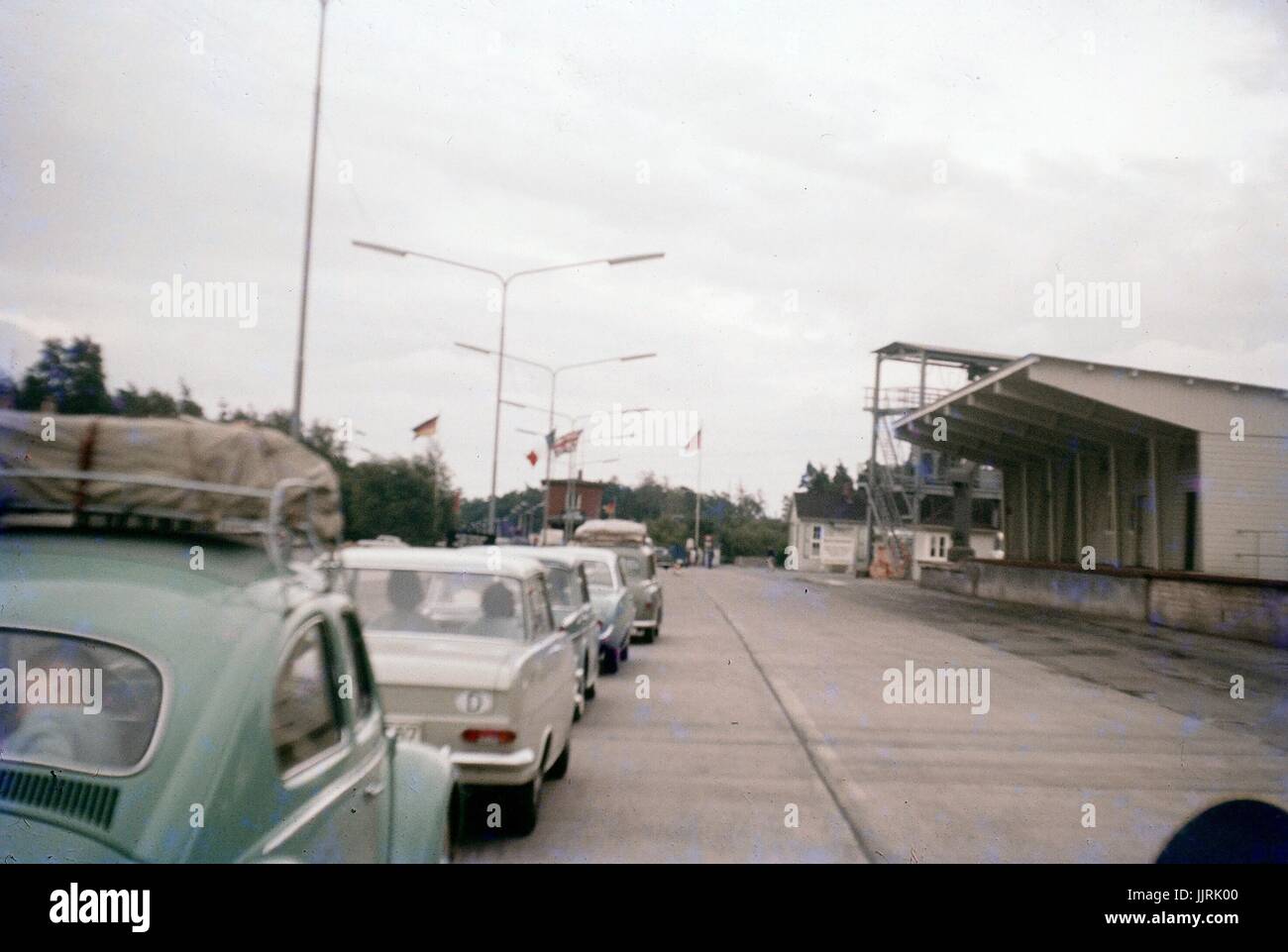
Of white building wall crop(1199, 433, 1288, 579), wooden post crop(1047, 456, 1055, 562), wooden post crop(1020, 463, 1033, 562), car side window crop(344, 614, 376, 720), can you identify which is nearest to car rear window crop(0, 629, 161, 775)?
car side window crop(344, 614, 376, 720)

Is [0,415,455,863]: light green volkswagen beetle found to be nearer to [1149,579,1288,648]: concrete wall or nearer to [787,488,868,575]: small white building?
[1149,579,1288,648]: concrete wall

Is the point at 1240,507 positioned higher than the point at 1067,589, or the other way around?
the point at 1240,507

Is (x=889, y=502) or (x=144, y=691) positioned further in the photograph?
(x=889, y=502)

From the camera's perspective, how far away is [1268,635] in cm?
2305

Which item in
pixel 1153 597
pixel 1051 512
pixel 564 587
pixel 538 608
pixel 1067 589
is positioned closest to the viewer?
pixel 538 608

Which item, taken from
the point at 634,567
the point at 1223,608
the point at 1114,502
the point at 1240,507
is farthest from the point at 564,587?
the point at 1114,502

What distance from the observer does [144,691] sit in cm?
275

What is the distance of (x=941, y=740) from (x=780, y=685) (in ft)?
13.2

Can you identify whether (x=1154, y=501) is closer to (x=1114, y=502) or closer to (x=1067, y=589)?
(x=1114, y=502)

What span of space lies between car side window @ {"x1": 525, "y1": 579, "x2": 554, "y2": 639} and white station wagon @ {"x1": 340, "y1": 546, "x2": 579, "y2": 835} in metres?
0.02

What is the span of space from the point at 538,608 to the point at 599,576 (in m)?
8.38
